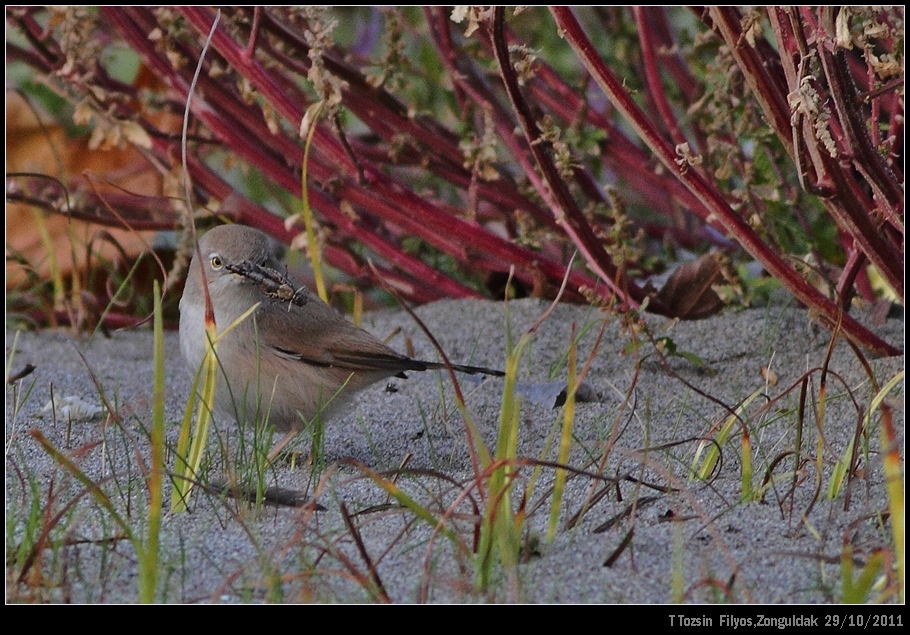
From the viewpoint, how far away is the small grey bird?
3.34 metres

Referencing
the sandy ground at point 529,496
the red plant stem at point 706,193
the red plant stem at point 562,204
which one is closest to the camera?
the sandy ground at point 529,496

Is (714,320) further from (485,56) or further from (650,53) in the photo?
(485,56)

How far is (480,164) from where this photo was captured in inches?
156

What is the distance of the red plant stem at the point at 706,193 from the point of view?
2.84 m

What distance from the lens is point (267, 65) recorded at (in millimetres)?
4129

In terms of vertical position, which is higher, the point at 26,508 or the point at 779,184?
the point at 779,184

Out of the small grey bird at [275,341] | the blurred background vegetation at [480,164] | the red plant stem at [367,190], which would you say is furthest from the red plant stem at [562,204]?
the small grey bird at [275,341]

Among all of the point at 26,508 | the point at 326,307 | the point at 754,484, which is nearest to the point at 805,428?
the point at 754,484

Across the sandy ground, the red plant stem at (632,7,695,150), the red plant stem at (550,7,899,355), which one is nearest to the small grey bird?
the sandy ground

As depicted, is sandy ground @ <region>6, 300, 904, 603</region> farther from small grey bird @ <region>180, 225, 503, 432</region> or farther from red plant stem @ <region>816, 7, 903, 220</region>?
red plant stem @ <region>816, 7, 903, 220</region>

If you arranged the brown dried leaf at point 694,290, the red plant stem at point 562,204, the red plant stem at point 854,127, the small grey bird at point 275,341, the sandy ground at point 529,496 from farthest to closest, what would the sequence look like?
the brown dried leaf at point 694,290, the small grey bird at point 275,341, the red plant stem at point 562,204, the red plant stem at point 854,127, the sandy ground at point 529,496

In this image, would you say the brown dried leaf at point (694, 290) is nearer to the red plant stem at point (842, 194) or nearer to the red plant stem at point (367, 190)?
the red plant stem at point (367, 190)

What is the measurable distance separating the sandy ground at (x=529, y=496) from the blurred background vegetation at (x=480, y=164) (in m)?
0.31
